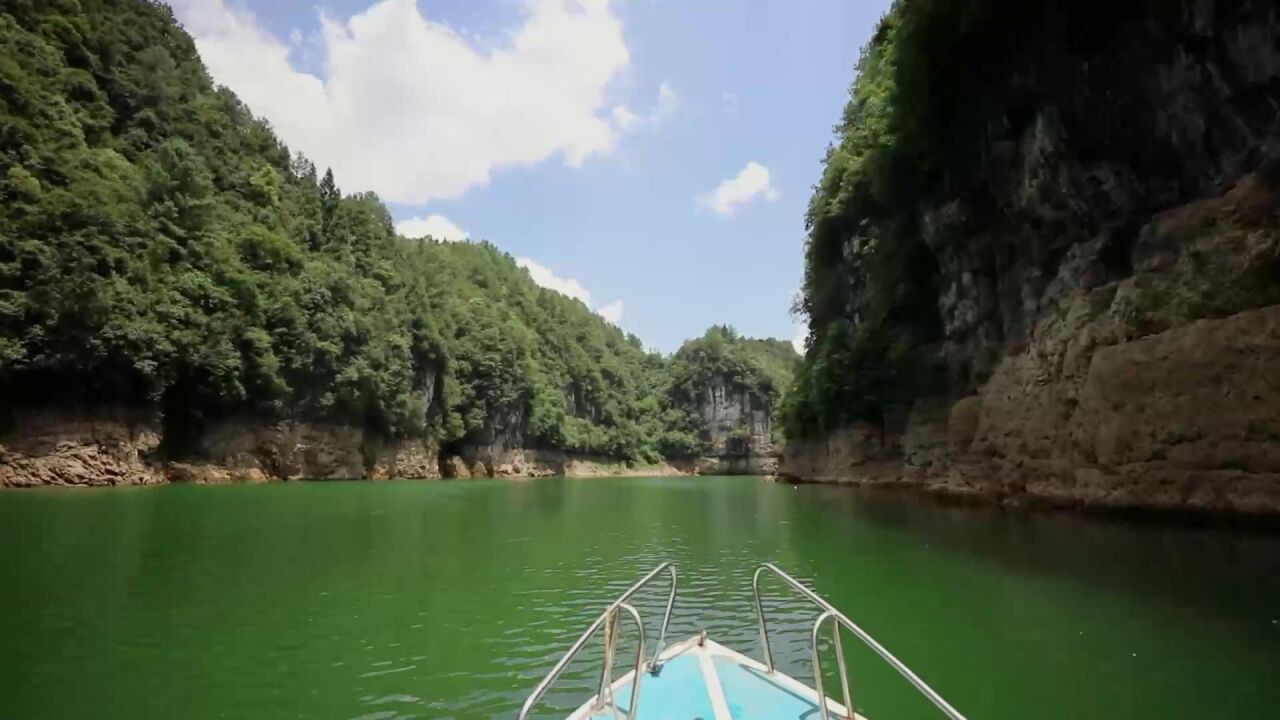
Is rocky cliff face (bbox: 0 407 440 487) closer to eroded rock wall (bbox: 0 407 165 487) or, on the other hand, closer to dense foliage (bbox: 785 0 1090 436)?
eroded rock wall (bbox: 0 407 165 487)

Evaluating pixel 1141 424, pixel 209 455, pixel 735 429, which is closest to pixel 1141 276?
pixel 1141 424

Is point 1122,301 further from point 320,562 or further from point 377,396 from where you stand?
point 377,396

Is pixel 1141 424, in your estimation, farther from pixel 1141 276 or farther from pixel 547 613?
pixel 547 613

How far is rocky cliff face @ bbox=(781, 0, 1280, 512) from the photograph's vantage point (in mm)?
14430

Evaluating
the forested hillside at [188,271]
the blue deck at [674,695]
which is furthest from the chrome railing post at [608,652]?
the forested hillside at [188,271]

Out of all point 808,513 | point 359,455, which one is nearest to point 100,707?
point 808,513

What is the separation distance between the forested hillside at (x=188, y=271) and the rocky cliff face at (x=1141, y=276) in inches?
1525

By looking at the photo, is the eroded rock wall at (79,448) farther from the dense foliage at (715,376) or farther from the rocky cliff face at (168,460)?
the dense foliage at (715,376)

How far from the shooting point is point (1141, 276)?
17.4 metres

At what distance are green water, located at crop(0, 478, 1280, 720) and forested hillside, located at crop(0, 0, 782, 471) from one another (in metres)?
21.6

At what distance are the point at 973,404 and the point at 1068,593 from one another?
60.2 feet

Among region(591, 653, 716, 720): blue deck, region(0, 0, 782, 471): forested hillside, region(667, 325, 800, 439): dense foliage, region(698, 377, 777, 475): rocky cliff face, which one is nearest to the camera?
region(591, 653, 716, 720): blue deck

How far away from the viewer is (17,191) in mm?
34656

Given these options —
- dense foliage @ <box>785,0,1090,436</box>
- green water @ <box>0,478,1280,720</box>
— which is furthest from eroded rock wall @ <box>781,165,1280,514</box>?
dense foliage @ <box>785,0,1090,436</box>
